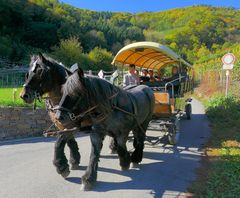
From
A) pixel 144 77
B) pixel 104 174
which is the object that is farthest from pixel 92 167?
pixel 144 77

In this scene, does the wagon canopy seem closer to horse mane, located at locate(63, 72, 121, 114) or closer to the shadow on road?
the shadow on road

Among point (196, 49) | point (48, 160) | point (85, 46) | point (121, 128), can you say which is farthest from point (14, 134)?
point (196, 49)

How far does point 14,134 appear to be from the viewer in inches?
382

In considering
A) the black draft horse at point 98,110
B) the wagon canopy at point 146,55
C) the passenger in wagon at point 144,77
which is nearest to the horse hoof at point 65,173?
the black draft horse at point 98,110

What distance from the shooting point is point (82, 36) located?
5969 cm

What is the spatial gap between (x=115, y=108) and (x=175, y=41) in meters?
79.6

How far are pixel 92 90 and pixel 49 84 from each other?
2.93ft

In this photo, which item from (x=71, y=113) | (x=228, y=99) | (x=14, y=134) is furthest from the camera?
(x=228, y=99)

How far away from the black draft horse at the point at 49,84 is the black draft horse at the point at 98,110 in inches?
24.9

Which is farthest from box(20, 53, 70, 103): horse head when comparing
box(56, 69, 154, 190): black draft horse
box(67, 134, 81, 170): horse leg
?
box(67, 134, 81, 170): horse leg

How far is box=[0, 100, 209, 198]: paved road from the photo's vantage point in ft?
16.9

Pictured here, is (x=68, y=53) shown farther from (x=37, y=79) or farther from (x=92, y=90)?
(x=92, y=90)

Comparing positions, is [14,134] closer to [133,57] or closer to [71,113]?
[133,57]

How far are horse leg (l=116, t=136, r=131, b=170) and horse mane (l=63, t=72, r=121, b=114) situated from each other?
730 millimetres
